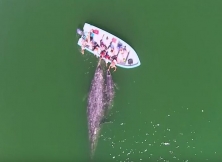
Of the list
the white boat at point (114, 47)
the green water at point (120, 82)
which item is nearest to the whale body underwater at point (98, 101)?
the green water at point (120, 82)

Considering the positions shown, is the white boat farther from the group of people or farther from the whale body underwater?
the whale body underwater

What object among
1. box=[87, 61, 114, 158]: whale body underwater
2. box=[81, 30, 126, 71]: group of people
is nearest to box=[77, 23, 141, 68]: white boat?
box=[81, 30, 126, 71]: group of people

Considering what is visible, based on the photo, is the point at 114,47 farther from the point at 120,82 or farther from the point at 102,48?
the point at 120,82

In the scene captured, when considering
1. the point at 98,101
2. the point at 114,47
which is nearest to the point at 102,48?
the point at 114,47

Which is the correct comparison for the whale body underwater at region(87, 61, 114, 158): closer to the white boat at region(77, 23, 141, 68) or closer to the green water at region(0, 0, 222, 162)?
the green water at region(0, 0, 222, 162)

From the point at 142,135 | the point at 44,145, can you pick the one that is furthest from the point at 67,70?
the point at 142,135

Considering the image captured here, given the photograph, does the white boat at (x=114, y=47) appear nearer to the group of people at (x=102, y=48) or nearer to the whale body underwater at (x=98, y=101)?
the group of people at (x=102, y=48)

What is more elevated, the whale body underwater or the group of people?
the group of people
